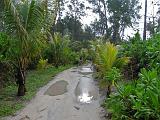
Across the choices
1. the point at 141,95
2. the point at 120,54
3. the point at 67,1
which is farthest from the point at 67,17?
the point at 141,95

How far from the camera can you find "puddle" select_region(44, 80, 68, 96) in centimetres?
1236

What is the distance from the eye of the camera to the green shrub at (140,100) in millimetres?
5668

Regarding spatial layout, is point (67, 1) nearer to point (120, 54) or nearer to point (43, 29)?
point (120, 54)

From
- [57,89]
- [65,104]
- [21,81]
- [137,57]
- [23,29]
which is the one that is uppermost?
[23,29]

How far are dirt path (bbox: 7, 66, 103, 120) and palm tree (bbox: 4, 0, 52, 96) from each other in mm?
1379

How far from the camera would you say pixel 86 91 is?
41.1ft

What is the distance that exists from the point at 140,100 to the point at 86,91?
6665 millimetres

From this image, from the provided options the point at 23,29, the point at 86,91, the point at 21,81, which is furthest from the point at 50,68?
the point at 23,29

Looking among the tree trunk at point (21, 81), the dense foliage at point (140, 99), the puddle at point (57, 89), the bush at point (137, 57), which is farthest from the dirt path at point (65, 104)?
the dense foliage at point (140, 99)

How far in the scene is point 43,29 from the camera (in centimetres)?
1172

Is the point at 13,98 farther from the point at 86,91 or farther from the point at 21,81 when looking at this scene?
the point at 86,91

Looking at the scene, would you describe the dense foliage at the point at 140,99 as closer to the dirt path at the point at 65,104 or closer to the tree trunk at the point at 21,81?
the dirt path at the point at 65,104

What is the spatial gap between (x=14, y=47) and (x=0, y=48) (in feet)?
1.87

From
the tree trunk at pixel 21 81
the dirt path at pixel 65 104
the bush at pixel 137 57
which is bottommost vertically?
the dirt path at pixel 65 104
